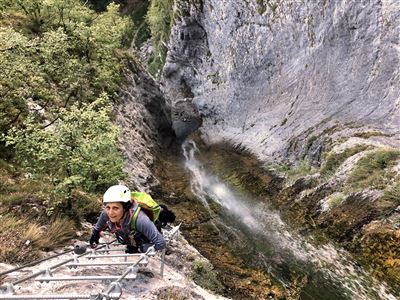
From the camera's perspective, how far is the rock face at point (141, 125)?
25.4m

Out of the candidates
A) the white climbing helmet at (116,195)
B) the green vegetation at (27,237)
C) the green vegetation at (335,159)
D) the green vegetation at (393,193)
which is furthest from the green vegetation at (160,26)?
the white climbing helmet at (116,195)

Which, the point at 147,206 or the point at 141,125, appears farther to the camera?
the point at 141,125

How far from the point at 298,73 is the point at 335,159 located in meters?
10.6

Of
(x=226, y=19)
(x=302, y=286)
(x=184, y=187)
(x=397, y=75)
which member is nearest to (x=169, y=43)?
(x=226, y=19)

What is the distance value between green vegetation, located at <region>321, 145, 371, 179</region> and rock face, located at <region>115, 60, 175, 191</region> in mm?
10240

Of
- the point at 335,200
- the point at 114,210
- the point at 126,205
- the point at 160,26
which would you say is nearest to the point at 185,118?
the point at 160,26

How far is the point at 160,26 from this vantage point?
6078 cm

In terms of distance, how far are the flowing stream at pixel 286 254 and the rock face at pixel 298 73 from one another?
19.4 feet

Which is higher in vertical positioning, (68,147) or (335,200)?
(335,200)

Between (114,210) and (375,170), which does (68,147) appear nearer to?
(114,210)

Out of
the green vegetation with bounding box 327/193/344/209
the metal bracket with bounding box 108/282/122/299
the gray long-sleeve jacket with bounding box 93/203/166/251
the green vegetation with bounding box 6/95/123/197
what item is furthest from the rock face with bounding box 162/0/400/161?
the metal bracket with bounding box 108/282/122/299

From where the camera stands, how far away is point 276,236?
21.3m

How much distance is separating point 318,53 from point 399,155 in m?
11.8

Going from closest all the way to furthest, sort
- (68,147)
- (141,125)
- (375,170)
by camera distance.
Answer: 1. (68,147)
2. (375,170)
3. (141,125)
